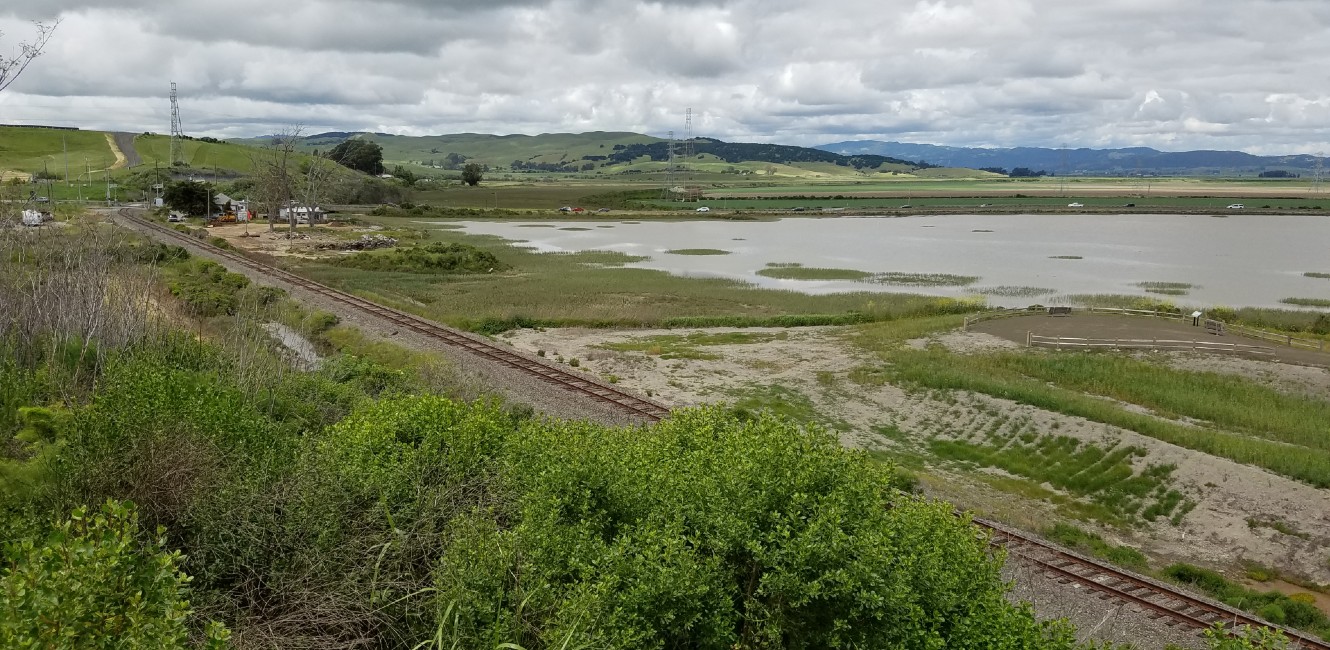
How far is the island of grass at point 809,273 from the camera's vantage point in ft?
201

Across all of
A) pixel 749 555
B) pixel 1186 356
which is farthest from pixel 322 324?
pixel 1186 356

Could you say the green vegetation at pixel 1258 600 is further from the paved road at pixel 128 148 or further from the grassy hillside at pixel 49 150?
the paved road at pixel 128 148

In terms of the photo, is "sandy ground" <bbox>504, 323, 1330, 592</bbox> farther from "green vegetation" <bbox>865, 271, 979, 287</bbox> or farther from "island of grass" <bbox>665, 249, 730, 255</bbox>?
"island of grass" <bbox>665, 249, 730, 255</bbox>

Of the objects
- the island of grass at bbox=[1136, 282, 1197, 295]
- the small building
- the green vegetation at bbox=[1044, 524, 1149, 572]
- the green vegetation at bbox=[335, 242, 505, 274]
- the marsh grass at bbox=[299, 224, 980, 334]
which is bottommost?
the green vegetation at bbox=[1044, 524, 1149, 572]

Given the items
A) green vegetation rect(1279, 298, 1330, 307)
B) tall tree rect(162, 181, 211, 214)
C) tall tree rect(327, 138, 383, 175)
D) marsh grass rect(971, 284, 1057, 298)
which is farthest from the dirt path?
tall tree rect(327, 138, 383, 175)

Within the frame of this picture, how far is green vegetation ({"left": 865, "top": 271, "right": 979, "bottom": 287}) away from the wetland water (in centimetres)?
109

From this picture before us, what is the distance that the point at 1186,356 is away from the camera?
111 ft

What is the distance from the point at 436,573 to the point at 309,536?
173 cm

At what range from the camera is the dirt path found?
36.1 metres

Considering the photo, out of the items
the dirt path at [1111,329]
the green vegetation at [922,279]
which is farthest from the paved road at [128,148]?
the dirt path at [1111,329]

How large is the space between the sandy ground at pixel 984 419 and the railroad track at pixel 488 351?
2.01 metres

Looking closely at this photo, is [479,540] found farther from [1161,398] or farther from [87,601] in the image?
[1161,398]

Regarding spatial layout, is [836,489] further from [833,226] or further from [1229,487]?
[833,226]

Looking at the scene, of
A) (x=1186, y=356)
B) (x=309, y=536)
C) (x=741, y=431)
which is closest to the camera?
(x=309, y=536)
